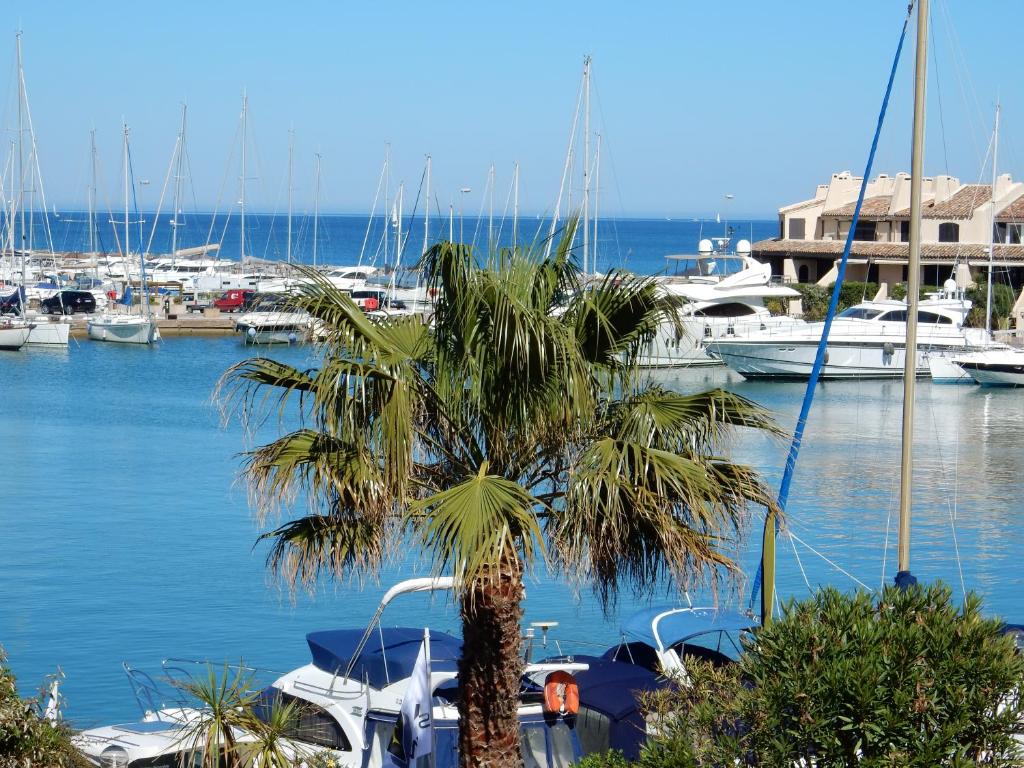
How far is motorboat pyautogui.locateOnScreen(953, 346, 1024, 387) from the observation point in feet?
150

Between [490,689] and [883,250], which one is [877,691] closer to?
[490,689]

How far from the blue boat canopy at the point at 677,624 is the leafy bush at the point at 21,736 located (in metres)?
7.47

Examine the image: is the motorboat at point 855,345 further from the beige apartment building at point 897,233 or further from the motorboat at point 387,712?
the motorboat at point 387,712

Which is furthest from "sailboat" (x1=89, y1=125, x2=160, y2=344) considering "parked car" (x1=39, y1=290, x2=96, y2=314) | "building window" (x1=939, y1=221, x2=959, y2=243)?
"building window" (x1=939, y1=221, x2=959, y2=243)

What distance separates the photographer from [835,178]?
225 feet

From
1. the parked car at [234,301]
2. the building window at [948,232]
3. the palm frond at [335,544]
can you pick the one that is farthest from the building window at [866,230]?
the palm frond at [335,544]

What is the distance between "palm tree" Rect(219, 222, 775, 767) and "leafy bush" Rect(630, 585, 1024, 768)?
171cm

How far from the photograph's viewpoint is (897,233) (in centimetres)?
6328

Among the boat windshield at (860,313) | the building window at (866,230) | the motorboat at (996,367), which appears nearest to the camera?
the motorboat at (996,367)

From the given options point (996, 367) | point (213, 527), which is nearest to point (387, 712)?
point (213, 527)

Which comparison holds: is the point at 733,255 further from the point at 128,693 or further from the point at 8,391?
the point at 128,693

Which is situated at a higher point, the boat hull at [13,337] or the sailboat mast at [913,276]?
the sailboat mast at [913,276]

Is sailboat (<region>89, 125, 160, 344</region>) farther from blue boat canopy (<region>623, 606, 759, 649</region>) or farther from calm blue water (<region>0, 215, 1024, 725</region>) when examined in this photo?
blue boat canopy (<region>623, 606, 759, 649</region>)

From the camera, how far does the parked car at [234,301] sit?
6419 centimetres
